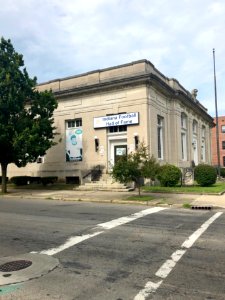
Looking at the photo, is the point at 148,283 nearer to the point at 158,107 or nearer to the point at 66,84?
the point at 158,107

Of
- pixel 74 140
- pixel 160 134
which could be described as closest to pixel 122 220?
pixel 160 134

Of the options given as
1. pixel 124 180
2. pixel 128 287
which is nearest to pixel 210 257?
pixel 128 287

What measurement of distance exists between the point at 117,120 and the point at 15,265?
67.8 feet

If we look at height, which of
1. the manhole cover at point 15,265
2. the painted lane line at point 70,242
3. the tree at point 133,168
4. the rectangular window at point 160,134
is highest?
the rectangular window at point 160,134

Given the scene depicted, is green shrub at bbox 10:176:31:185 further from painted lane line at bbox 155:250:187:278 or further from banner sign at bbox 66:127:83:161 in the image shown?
painted lane line at bbox 155:250:187:278

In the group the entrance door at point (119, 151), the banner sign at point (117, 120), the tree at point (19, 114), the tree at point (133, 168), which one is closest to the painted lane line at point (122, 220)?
the tree at point (133, 168)

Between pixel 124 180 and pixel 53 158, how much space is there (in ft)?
42.2

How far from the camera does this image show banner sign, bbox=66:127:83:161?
94.3 feet

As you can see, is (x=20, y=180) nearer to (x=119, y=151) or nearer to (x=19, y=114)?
(x=19, y=114)

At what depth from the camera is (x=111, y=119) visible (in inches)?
1056

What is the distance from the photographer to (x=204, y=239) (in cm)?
851

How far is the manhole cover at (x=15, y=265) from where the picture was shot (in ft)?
20.2

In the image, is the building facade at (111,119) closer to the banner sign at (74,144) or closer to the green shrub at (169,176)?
the banner sign at (74,144)

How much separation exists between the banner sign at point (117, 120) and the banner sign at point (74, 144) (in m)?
2.04
